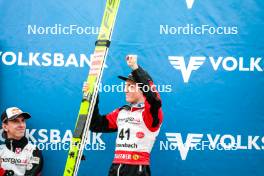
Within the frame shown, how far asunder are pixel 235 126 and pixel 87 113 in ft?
4.10

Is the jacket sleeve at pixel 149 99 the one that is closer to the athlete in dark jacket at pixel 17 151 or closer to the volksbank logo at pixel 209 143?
the volksbank logo at pixel 209 143

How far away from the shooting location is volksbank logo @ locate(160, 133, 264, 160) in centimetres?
370

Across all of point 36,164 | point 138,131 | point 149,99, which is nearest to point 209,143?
point 138,131

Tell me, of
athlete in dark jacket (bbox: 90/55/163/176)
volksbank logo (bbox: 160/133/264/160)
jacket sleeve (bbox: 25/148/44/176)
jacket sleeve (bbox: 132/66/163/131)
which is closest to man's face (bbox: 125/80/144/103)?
athlete in dark jacket (bbox: 90/55/163/176)

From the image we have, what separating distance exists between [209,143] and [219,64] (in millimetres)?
654

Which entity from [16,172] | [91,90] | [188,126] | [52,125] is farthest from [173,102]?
[16,172]

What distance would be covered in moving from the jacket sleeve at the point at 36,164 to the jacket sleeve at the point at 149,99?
93cm

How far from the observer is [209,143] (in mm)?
3727

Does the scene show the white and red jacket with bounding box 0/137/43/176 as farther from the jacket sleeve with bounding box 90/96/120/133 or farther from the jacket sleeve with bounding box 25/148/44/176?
the jacket sleeve with bounding box 90/96/120/133

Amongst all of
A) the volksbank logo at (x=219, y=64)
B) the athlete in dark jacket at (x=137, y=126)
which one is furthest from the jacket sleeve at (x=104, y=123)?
the volksbank logo at (x=219, y=64)

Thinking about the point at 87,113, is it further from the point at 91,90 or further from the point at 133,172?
the point at 133,172

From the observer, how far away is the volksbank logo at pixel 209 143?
12.1 feet

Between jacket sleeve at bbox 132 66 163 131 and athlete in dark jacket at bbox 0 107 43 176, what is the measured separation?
3.17ft

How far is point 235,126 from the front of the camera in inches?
146
